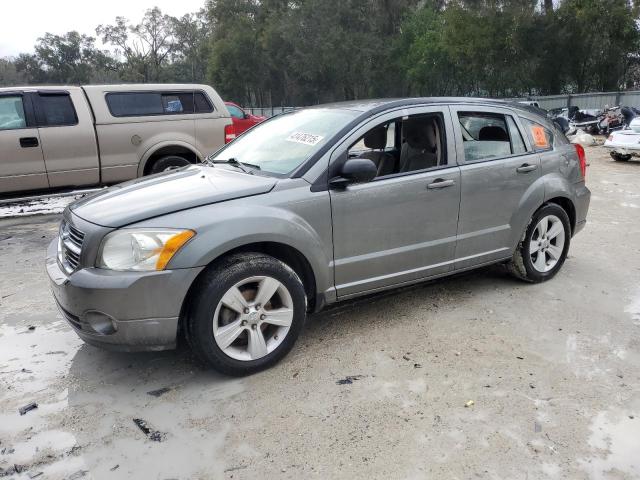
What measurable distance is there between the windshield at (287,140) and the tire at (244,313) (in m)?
0.76

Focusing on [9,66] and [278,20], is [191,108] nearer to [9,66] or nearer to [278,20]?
[278,20]

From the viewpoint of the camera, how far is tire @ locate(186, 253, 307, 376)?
3080mm

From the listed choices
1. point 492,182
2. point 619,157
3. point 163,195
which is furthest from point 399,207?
point 619,157

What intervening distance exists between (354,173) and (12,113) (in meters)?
6.06

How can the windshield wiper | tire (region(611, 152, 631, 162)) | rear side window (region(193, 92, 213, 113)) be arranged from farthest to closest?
tire (region(611, 152, 631, 162)) → rear side window (region(193, 92, 213, 113)) → the windshield wiper

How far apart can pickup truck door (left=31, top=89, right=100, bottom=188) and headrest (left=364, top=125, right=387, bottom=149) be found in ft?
16.3

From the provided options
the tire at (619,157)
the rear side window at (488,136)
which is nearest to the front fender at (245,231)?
the rear side window at (488,136)

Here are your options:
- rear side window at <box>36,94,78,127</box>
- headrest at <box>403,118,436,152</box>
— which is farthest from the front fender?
rear side window at <box>36,94,78,127</box>

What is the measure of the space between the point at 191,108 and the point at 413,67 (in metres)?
34.3

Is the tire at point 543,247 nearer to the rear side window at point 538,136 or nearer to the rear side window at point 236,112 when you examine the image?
the rear side window at point 538,136

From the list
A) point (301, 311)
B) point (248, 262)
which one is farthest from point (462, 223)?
point (248, 262)

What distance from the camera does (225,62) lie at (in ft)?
172

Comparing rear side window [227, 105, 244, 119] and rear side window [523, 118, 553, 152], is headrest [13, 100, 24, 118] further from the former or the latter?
rear side window [227, 105, 244, 119]

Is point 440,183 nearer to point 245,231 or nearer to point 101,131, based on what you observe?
point 245,231
